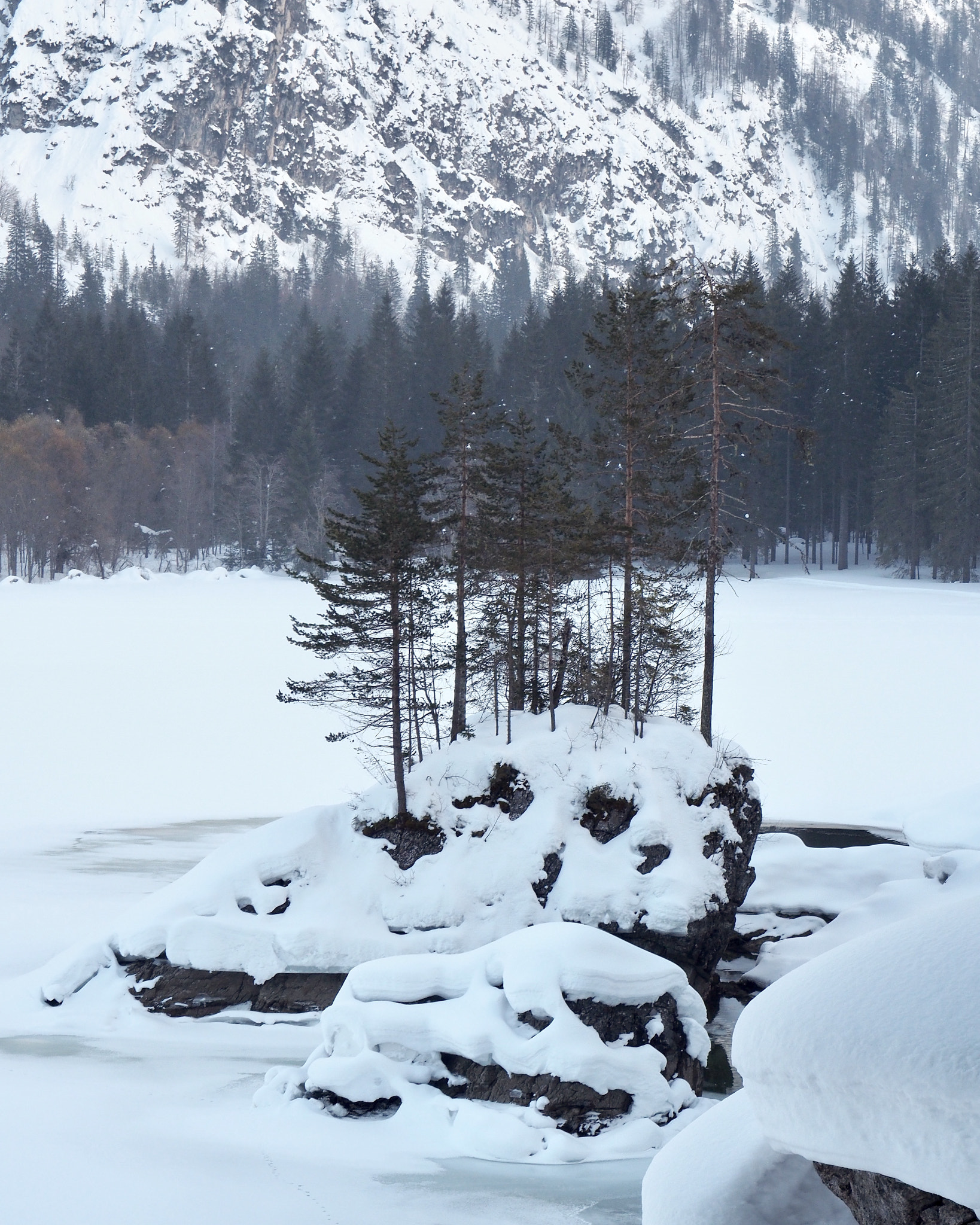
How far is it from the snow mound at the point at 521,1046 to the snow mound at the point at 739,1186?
8383 millimetres

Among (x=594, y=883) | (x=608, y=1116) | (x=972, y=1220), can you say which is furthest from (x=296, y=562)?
(x=972, y=1220)

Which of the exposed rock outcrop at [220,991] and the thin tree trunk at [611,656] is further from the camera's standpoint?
the thin tree trunk at [611,656]

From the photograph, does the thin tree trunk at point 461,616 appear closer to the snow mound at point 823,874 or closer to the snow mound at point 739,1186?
the snow mound at point 823,874

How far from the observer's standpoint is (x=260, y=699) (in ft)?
137

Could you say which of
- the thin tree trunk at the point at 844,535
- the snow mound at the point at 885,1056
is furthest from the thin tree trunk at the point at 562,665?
the thin tree trunk at the point at 844,535

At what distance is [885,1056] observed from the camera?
11.8ft

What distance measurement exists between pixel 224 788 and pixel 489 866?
55.1ft

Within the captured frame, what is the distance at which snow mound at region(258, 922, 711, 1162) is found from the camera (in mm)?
12898

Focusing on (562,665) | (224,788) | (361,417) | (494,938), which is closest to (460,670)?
(562,665)

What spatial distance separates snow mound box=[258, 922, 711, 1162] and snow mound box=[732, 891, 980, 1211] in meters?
9.38

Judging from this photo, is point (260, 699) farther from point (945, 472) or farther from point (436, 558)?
point (945, 472)

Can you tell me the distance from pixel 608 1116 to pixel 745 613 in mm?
40029

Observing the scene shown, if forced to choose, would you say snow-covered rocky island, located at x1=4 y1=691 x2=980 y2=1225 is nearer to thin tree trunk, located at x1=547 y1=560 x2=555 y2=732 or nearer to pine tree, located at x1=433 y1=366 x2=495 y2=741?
thin tree trunk, located at x1=547 y1=560 x2=555 y2=732

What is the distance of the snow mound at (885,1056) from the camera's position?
353 centimetres
